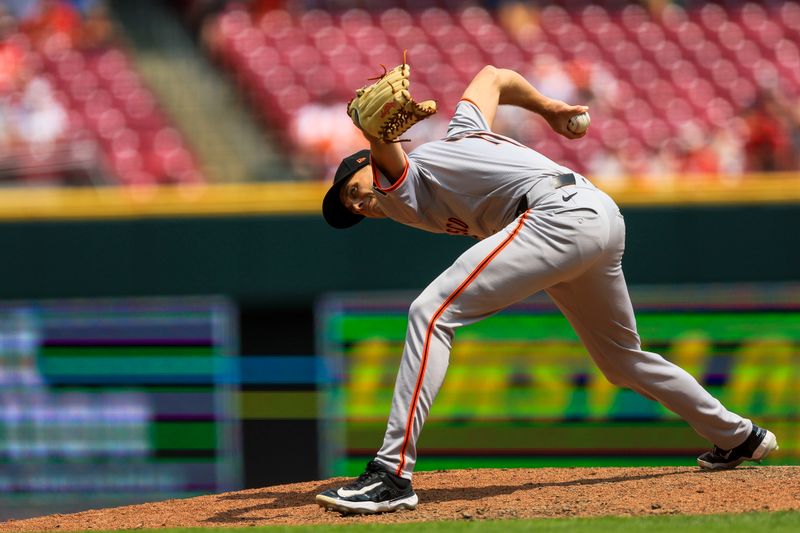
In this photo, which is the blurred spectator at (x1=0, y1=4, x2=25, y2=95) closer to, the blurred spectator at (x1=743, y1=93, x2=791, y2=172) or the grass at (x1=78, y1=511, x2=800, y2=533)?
the blurred spectator at (x1=743, y1=93, x2=791, y2=172)

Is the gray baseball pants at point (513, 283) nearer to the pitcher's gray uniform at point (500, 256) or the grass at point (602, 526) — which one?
the pitcher's gray uniform at point (500, 256)

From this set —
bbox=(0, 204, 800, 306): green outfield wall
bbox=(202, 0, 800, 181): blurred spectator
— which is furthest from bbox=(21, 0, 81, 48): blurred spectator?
bbox=(0, 204, 800, 306): green outfield wall

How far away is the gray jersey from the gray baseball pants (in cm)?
11

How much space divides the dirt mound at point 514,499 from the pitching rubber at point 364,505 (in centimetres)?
3

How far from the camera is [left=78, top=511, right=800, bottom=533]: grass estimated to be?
328 centimetres

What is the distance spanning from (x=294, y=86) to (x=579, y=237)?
5.85m

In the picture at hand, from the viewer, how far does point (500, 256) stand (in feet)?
12.1

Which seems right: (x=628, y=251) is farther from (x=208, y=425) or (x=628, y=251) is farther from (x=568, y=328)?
(x=208, y=425)

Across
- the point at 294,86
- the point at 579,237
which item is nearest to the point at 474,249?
the point at 579,237

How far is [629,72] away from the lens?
30.9 feet

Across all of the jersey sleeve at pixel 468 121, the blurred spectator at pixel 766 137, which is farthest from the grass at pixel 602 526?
the blurred spectator at pixel 766 137

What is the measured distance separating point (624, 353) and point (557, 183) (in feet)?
2.15

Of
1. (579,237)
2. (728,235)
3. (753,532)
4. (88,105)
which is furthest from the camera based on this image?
(88,105)

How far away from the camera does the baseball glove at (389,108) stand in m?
3.58
